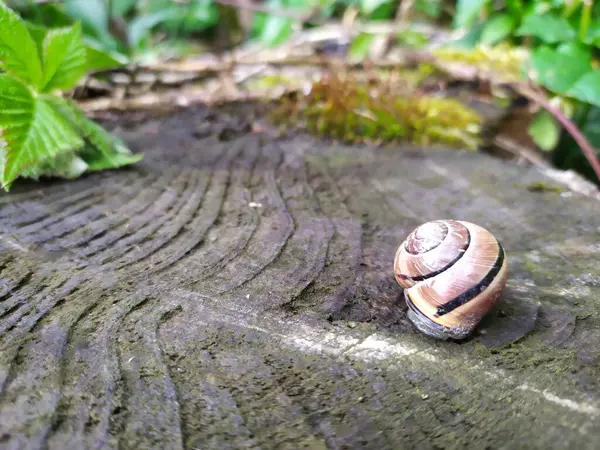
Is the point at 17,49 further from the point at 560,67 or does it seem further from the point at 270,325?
the point at 560,67

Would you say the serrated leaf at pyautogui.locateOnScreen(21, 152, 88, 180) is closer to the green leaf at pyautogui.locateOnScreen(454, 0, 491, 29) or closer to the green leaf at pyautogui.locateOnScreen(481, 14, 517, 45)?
the green leaf at pyautogui.locateOnScreen(454, 0, 491, 29)

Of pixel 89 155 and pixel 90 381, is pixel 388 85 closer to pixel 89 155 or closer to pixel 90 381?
pixel 89 155

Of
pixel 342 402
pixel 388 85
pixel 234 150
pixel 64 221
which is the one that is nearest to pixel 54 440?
pixel 342 402

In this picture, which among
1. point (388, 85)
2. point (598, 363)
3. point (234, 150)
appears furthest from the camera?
point (388, 85)

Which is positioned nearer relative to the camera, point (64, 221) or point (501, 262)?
point (501, 262)

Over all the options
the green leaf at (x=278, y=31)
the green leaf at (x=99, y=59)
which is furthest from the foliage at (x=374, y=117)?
the green leaf at (x=278, y=31)

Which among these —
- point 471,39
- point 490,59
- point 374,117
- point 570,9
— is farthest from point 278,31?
point 570,9

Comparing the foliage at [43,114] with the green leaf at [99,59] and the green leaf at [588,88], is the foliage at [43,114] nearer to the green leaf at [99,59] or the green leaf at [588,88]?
the green leaf at [99,59]
